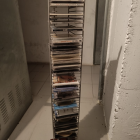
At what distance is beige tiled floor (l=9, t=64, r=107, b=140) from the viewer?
4.73ft

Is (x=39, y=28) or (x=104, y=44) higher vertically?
(x=39, y=28)

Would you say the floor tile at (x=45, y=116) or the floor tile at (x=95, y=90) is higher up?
the floor tile at (x=95, y=90)

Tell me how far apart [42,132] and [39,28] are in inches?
96.6

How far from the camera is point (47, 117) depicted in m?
1.69

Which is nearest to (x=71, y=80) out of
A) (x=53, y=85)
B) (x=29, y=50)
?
(x=53, y=85)

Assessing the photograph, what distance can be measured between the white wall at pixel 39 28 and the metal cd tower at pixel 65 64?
6.95 ft

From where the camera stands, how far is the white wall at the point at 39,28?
301 centimetres

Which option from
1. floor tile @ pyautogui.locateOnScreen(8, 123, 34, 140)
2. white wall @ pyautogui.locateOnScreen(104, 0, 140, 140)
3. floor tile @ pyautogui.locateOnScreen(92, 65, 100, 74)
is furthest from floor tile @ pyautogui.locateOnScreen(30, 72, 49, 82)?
white wall @ pyautogui.locateOnScreen(104, 0, 140, 140)

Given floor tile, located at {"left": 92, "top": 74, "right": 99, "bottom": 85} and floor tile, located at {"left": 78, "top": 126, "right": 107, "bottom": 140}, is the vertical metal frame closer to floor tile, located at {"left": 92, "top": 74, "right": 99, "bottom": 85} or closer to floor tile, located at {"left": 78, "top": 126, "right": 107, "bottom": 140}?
floor tile, located at {"left": 78, "top": 126, "right": 107, "bottom": 140}

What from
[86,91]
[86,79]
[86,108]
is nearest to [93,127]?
[86,108]

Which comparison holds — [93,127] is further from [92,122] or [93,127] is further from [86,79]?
[86,79]

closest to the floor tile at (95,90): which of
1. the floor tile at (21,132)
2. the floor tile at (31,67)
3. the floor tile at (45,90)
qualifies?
the floor tile at (45,90)

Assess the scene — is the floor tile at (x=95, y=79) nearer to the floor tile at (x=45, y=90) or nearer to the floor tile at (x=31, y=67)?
the floor tile at (x=45, y=90)

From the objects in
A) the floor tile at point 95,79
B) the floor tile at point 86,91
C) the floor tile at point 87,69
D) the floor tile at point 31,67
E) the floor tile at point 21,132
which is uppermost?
the floor tile at point 31,67
